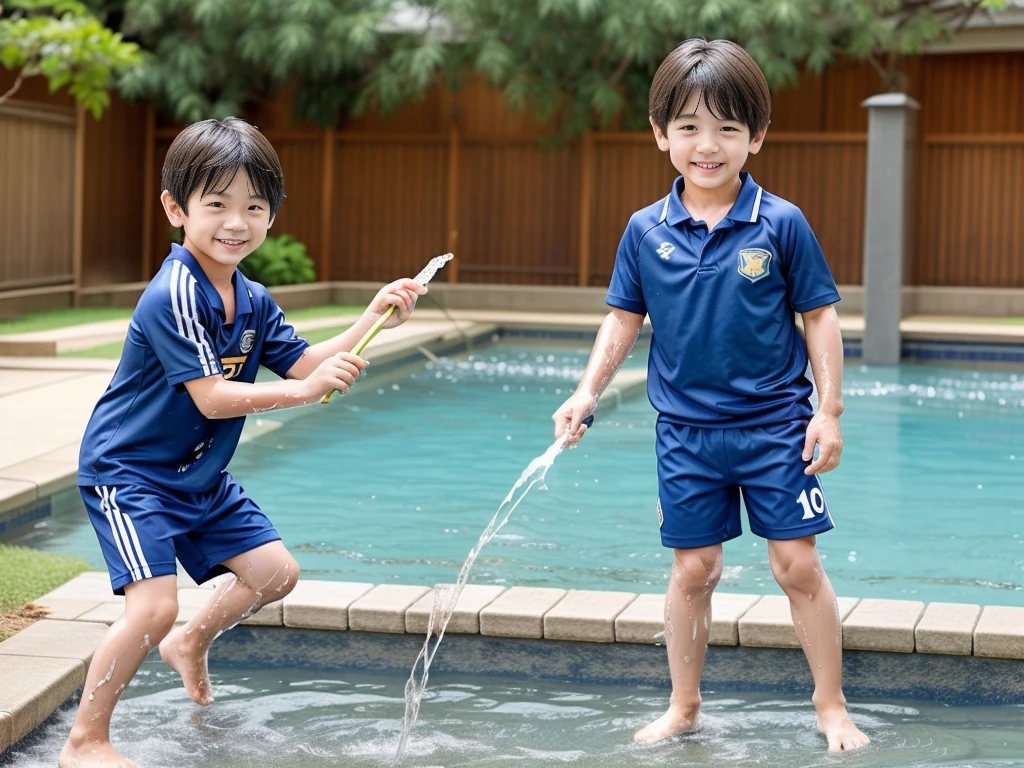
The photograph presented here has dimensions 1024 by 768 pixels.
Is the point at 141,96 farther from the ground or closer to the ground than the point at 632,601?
farther from the ground

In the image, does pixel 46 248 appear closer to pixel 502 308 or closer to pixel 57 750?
pixel 502 308

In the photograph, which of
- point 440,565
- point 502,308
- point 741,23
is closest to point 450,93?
point 502,308

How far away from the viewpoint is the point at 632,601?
3957 millimetres

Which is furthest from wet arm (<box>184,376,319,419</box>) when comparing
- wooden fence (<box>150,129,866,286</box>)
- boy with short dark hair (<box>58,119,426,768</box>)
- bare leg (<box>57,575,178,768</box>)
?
wooden fence (<box>150,129,866,286</box>)

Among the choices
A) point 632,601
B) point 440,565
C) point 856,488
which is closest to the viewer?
point 632,601

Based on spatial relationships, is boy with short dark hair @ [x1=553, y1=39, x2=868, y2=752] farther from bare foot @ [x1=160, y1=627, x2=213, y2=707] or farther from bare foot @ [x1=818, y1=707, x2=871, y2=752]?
bare foot @ [x1=160, y1=627, x2=213, y2=707]

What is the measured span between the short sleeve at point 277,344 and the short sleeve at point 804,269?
1.16 meters

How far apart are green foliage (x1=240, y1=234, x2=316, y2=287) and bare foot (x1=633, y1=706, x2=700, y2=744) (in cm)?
1356

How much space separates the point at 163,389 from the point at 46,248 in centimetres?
1312

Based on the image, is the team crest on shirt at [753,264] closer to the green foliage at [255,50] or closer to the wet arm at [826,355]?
the wet arm at [826,355]

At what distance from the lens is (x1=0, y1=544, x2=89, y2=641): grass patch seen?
3876mm

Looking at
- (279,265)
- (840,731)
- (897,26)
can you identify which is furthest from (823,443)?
(897,26)

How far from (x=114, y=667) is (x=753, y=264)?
167 centimetres

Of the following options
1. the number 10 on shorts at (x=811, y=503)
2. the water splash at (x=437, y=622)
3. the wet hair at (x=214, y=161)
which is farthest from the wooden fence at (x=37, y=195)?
the number 10 on shorts at (x=811, y=503)
